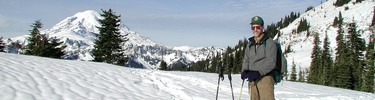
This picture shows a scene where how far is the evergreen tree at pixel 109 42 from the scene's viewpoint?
39.3 m

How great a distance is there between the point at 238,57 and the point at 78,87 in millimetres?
95038

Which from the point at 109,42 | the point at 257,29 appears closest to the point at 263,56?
the point at 257,29

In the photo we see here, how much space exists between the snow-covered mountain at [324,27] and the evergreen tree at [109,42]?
7966cm

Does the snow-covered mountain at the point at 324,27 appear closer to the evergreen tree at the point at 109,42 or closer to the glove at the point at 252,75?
the evergreen tree at the point at 109,42

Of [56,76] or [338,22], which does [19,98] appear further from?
[338,22]

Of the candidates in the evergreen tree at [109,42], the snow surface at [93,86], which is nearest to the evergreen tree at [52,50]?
the evergreen tree at [109,42]

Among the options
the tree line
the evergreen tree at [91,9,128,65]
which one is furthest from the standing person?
the tree line

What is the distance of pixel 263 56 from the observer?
20.1 feet

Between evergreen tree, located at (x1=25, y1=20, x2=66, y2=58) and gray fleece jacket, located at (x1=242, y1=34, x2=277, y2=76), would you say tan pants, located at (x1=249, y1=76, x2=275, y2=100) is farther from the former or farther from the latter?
evergreen tree, located at (x1=25, y1=20, x2=66, y2=58)

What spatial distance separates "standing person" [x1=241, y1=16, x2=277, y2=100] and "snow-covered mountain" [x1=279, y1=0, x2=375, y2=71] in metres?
103

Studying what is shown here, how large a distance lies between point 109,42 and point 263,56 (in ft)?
117

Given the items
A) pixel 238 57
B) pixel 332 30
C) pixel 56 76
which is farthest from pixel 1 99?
pixel 332 30

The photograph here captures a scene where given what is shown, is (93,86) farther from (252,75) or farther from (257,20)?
(257,20)

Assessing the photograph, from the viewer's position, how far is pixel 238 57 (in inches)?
4045
